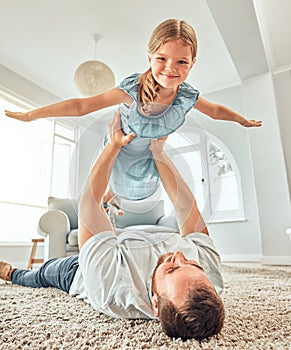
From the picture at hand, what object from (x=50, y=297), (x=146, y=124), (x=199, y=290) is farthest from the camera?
(x=50, y=297)

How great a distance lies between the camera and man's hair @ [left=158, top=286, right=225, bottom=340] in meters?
0.49

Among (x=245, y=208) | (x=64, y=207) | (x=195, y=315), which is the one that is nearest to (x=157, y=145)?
(x=195, y=315)

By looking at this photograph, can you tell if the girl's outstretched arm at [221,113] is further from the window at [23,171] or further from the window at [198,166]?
the window at [23,171]

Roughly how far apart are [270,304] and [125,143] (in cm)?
65

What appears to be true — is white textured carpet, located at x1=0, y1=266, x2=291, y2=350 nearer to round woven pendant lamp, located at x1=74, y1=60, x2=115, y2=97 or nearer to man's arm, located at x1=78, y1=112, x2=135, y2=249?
man's arm, located at x1=78, y1=112, x2=135, y2=249

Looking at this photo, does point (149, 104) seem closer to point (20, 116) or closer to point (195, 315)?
point (20, 116)

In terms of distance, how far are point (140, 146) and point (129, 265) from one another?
34 cm

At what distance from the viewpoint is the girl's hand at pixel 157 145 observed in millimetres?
779

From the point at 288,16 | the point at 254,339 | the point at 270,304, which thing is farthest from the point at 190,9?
the point at 254,339

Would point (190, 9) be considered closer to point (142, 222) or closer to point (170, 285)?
point (142, 222)

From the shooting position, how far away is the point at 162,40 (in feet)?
2.39

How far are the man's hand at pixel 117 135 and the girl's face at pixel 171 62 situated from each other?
167 millimetres

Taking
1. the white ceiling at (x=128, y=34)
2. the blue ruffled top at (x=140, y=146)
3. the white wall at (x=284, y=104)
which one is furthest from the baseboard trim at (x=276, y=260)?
the blue ruffled top at (x=140, y=146)

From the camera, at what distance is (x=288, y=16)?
2.23 m
